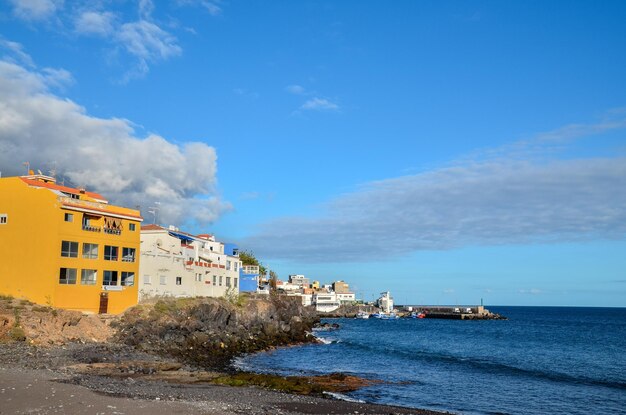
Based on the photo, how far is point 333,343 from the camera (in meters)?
80.3

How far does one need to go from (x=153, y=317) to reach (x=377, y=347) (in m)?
34.8

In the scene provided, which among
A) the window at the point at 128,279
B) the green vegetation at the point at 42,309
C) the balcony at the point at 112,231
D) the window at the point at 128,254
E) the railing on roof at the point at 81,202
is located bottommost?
the green vegetation at the point at 42,309

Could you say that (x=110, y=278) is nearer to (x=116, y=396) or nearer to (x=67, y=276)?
(x=67, y=276)

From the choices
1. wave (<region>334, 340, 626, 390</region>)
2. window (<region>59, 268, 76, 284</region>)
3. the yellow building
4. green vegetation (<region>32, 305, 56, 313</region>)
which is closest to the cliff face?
the yellow building

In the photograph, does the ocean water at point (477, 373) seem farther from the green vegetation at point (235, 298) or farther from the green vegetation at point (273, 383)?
the green vegetation at point (235, 298)

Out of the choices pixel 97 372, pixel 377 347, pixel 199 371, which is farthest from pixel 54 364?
pixel 377 347

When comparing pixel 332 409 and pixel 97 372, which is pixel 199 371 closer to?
pixel 97 372

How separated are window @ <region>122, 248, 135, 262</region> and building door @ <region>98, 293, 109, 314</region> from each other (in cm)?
464

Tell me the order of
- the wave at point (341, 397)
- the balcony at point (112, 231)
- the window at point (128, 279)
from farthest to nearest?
the window at point (128, 279) → the balcony at point (112, 231) → the wave at point (341, 397)

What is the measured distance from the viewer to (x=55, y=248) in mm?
49125

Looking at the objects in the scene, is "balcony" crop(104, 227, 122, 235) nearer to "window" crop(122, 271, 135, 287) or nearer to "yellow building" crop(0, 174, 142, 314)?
"yellow building" crop(0, 174, 142, 314)

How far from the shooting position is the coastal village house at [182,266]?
61.8 meters

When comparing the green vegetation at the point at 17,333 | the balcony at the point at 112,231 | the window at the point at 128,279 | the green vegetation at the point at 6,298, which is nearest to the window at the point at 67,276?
the green vegetation at the point at 6,298

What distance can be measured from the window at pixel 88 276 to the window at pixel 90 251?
136 centimetres
